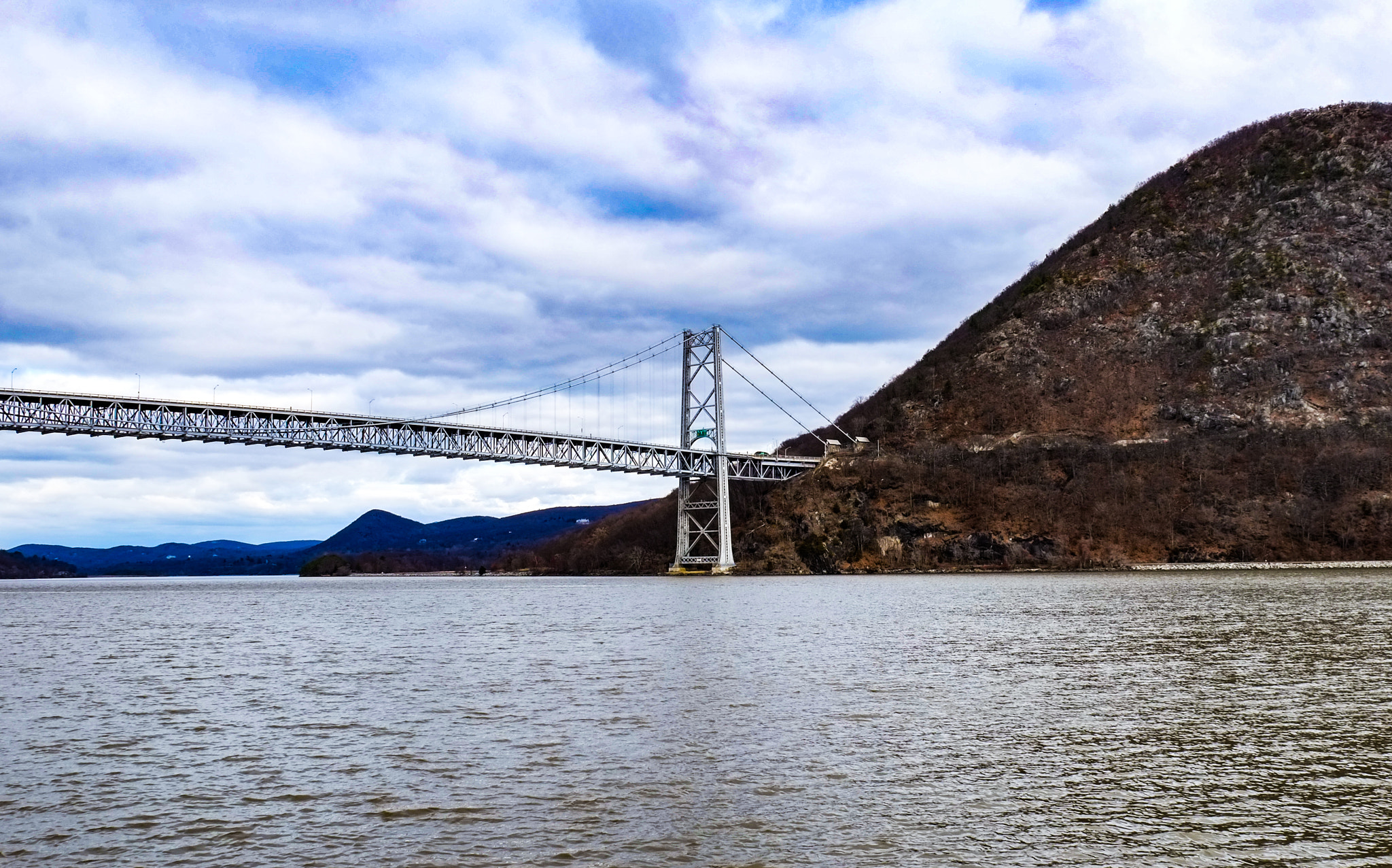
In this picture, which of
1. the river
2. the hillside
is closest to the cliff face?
the hillside

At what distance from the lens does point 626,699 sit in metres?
23.4

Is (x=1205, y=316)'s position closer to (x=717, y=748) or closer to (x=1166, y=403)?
(x=1166, y=403)

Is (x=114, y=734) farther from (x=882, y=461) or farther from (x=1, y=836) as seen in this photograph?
(x=882, y=461)

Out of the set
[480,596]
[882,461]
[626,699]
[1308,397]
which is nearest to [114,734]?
[626,699]

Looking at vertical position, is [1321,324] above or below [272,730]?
above

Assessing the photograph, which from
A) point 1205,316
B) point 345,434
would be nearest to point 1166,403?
point 1205,316

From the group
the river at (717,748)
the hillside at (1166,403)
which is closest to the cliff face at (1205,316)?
the hillside at (1166,403)

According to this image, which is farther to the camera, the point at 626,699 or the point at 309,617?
the point at 309,617

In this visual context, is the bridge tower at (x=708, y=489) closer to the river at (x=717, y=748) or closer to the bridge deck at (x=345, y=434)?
the bridge deck at (x=345, y=434)

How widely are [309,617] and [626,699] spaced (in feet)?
130

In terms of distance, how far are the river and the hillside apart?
247ft

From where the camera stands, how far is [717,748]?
17.8 metres

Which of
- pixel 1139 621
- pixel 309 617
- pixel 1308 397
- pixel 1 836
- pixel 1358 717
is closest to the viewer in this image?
pixel 1 836

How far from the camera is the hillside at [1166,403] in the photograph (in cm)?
11056
